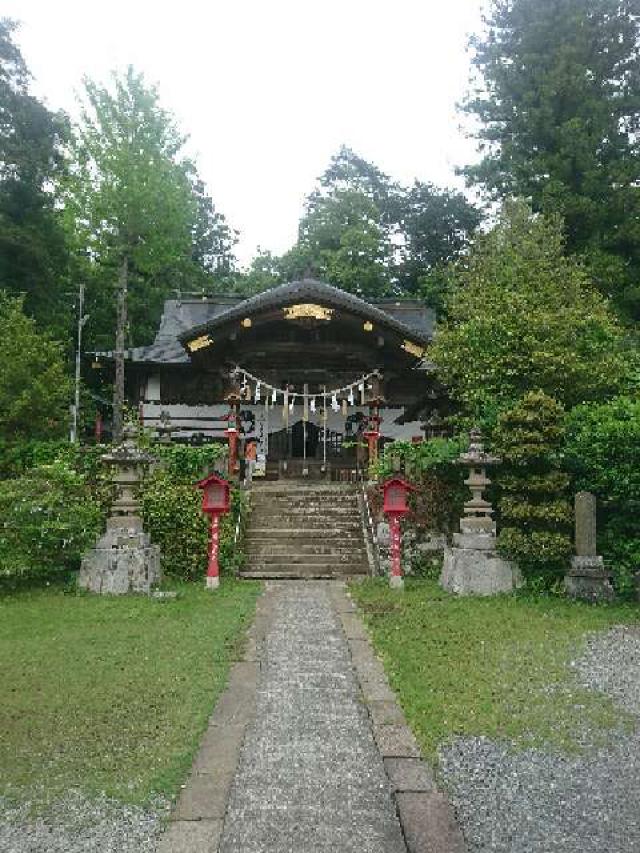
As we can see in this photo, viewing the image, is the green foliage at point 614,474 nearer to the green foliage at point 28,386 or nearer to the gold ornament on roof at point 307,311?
the gold ornament on roof at point 307,311

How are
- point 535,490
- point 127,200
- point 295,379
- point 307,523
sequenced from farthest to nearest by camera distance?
point 127,200 < point 295,379 < point 307,523 < point 535,490

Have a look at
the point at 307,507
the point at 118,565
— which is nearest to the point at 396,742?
the point at 118,565

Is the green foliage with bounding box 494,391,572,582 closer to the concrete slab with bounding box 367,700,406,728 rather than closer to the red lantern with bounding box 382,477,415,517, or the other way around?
the red lantern with bounding box 382,477,415,517

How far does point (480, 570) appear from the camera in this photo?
9531mm

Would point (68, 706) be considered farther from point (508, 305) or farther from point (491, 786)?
point (508, 305)

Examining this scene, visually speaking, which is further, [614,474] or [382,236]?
[382,236]

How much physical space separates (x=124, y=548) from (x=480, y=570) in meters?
5.17

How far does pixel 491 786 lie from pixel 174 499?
28.7ft

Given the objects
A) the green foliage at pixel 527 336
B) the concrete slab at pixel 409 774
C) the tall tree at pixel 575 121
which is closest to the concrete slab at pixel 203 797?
the concrete slab at pixel 409 774

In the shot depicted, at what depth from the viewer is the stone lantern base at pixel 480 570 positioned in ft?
31.1

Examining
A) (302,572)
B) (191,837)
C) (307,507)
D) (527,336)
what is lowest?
(302,572)

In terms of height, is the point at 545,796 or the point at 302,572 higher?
the point at 545,796

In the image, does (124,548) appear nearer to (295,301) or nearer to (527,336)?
(527,336)

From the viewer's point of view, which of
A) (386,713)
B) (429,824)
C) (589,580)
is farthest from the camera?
(589,580)
